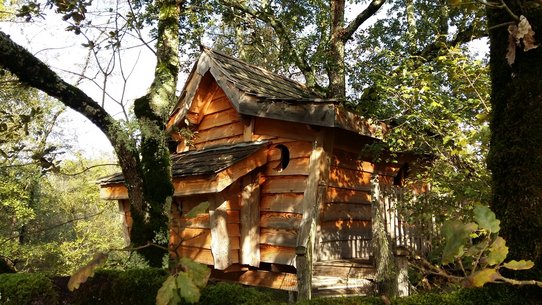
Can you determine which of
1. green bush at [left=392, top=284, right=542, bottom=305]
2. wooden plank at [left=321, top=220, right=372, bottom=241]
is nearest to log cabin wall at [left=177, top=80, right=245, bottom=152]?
wooden plank at [left=321, top=220, right=372, bottom=241]

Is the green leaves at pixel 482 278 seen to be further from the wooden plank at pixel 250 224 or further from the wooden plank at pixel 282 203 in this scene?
the wooden plank at pixel 250 224

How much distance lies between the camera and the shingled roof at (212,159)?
712cm

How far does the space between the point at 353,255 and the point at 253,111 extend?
10.8 ft

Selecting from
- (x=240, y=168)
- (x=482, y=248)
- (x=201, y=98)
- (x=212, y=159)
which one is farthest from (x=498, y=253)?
(x=201, y=98)

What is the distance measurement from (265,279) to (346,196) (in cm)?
227

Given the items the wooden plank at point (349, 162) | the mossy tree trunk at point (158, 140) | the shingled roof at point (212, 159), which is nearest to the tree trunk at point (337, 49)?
the wooden plank at point (349, 162)

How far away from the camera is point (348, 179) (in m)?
8.20

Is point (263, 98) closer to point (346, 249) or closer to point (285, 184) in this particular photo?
point (285, 184)

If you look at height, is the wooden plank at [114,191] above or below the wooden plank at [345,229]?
above

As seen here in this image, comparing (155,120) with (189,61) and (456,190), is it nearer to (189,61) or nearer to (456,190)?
(456,190)

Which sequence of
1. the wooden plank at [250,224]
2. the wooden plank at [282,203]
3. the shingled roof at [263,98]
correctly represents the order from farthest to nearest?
the wooden plank at [250,224] < the wooden plank at [282,203] < the shingled roof at [263,98]

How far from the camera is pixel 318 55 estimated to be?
14.0 m

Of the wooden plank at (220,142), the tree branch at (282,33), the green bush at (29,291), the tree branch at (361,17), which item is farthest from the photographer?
the tree branch at (361,17)

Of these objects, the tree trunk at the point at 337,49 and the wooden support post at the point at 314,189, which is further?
the tree trunk at the point at 337,49
